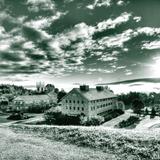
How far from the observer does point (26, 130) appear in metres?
30.1

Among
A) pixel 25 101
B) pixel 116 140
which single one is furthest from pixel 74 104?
pixel 116 140

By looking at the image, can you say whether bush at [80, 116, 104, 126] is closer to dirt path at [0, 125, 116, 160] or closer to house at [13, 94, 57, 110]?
dirt path at [0, 125, 116, 160]

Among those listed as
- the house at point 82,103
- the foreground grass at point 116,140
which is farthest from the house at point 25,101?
the foreground grass at point 116,140

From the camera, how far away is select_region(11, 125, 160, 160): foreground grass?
54.3ft

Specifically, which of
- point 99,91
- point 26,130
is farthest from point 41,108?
point 26,130

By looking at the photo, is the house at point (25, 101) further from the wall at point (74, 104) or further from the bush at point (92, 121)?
the bush at point (92, 121)

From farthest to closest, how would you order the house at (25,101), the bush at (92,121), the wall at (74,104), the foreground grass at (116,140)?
the house at (25,101), the wall at (74,104), the bush at (92,121), the foreground grass at (116,140)

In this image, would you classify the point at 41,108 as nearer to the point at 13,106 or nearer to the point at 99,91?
the point at 13,106

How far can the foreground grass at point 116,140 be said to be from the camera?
16562 mm

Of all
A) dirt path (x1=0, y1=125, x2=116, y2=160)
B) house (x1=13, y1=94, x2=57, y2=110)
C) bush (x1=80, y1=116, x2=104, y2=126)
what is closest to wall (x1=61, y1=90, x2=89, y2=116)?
bush (x1=80, y1=116, x2=104, y2=126)

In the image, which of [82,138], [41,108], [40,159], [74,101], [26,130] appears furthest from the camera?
[41,108]

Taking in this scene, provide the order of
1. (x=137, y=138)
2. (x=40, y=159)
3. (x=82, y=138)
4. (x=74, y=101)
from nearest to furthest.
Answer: (x=40, y=159), (x=137, y=138), (x=82, y=138), (x=74, y=101)

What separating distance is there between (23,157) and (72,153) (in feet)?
14.1

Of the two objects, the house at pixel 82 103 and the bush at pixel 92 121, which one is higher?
the house at pixel 82 103
